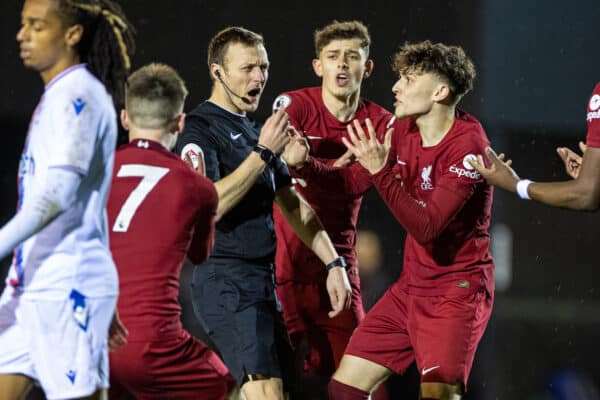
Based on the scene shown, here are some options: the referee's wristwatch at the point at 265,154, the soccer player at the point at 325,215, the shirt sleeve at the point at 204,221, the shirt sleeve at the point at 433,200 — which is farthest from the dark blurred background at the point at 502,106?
the shirt sleeve at the point at 204,221

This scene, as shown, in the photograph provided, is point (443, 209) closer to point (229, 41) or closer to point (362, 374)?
point (362, 374)

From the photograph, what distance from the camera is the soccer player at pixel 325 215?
5.79 m

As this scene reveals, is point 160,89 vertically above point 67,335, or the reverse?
point 160,89

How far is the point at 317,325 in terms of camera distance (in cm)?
581

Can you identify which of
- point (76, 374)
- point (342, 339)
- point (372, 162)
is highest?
point (372, 162)

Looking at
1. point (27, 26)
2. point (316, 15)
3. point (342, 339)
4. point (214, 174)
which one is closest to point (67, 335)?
point (27, 26)

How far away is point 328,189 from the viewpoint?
571cm

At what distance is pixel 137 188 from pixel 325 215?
2155 mm

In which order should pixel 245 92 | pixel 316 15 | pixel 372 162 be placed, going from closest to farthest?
pixel 372 162
pixel 245 92
pixel 316 15

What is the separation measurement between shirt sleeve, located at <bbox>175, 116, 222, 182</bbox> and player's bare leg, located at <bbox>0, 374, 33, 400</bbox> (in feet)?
5.84

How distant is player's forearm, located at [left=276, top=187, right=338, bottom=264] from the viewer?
5277 millimetres

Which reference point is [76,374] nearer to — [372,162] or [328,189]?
[372,162]

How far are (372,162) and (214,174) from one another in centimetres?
81

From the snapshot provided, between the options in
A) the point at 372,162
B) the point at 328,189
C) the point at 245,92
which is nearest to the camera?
the point at 372,162
